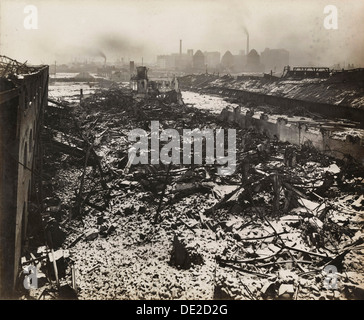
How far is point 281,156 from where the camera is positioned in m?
16.2

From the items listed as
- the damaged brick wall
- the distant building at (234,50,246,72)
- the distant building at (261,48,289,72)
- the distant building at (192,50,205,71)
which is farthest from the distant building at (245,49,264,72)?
the damaged brick wall

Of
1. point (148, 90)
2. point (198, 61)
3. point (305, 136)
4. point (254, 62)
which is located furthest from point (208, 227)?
point (198, 61)

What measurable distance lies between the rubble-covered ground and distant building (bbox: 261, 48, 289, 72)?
100 metres

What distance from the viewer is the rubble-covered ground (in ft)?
24.5

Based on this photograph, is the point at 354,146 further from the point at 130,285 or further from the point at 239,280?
the point at 130,285

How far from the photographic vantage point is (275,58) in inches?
4262

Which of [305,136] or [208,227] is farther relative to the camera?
[305,136]

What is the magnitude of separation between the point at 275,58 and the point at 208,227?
361 feet

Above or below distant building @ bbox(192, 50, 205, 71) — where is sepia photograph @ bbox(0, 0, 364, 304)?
below

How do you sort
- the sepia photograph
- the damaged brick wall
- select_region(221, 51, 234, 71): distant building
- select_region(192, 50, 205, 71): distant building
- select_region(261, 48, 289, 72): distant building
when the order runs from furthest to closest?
select_region(221, 51, 234, 71): distant building
select_region(261, 48, 289, 72): distant building
select_region(192, 50, 205, 71): distant building
the damaged brick wall
the sepia photograph

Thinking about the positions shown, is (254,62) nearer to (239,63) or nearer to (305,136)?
(239,63)

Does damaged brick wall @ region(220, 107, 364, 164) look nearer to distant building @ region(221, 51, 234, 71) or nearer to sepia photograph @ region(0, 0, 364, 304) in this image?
sepia photograph @ region(0, 0, 364, 304)

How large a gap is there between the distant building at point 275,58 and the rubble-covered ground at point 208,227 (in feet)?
328
